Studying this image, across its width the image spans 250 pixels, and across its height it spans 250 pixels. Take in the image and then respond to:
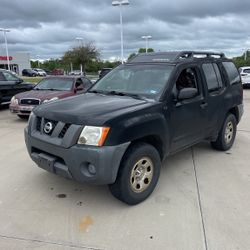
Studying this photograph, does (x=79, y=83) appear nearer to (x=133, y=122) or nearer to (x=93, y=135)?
(x=133, y=122)

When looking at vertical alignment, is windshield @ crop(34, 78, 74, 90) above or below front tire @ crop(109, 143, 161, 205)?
above

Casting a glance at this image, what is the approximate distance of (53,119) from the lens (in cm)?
348

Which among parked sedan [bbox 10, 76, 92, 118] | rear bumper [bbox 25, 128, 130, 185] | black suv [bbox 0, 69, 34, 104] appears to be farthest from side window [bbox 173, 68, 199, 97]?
black suv [bbox 0, 69, 34, 104]

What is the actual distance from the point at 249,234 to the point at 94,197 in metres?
1.91

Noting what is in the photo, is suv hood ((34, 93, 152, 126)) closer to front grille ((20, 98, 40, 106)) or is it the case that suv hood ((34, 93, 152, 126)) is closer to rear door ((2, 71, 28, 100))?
front grille ((20, 98, 40, 106))

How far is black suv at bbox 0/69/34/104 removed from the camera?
10.8 meters

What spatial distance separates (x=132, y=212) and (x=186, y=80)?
220 centimetres

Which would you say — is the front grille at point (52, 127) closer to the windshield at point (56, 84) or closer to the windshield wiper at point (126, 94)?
the windshield wiper at point (126, 94)

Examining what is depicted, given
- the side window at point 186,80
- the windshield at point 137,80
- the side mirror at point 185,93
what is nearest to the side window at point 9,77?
the windshield at point 137,80

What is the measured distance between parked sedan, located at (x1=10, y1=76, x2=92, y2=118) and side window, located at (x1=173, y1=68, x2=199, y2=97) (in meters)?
4.70

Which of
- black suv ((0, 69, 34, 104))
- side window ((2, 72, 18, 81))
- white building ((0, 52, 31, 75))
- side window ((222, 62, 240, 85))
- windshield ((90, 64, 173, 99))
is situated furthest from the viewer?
white building ((0, 52, 31, 75))

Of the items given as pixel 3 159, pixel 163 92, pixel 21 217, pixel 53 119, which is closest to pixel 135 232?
pixel 21 217

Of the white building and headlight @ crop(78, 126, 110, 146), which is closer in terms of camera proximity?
headlight @ crop(78, 126, 110, 146)

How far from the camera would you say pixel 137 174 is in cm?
363
